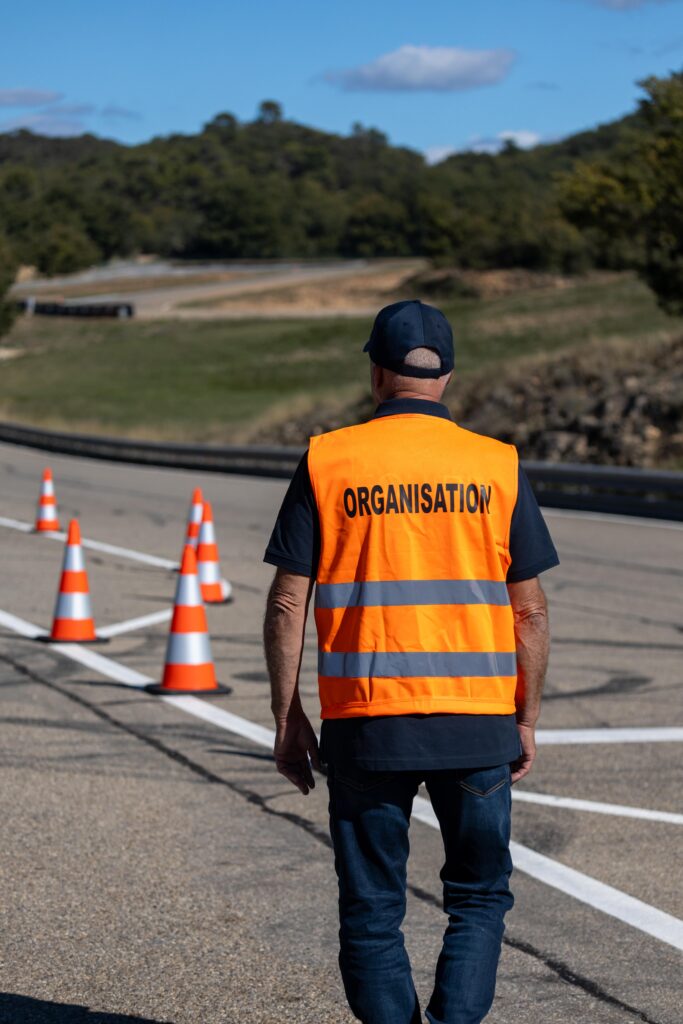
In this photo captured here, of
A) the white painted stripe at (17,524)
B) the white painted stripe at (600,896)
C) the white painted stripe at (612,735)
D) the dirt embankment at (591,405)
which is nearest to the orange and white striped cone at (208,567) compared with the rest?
the white painted stripe at (612,735)

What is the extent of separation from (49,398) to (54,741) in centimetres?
5251

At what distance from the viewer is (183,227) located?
157750 mm

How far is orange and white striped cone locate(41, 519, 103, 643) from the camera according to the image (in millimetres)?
10047

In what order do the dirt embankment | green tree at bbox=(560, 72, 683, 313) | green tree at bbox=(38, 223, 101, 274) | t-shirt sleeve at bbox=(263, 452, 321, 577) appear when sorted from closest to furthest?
t-shirt sleeve at bbox=(263, 452, 321, 577), the dirt embankment, green tree at bbox=(560, 72, 683, 313), green tree at bbox=(38, 223, 101, 274)

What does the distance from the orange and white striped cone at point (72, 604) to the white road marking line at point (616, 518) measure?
9964mm

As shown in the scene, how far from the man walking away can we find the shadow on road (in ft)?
3.03

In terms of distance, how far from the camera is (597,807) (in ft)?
21.1

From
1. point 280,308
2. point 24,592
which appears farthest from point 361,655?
point 280,308

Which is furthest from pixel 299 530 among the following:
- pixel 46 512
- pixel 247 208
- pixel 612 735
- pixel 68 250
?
pixel 247 208

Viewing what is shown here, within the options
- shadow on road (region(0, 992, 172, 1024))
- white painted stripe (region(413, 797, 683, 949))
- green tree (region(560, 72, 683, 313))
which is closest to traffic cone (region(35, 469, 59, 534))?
white painted stripe (region(413, 797, 683, 949))

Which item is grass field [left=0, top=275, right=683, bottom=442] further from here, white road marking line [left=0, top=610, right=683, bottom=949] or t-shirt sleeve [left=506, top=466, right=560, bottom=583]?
t-shirt sleeve [left=506, top=466, right=560, bottom=583]

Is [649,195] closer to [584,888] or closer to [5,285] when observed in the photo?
[584,888]

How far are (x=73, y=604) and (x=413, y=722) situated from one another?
701 centimetres

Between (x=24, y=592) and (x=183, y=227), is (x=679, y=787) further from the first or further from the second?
(x=183, y=227)
